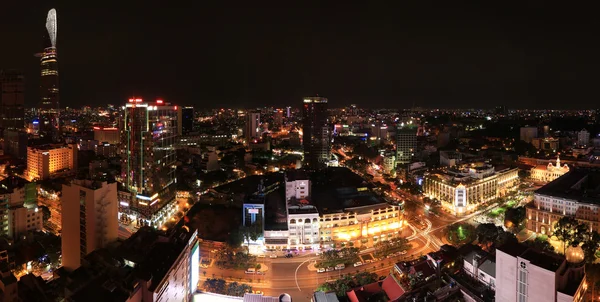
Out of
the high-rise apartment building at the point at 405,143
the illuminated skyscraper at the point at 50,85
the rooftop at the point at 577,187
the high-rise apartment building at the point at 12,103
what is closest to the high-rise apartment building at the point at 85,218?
the rooftop at the point at 577,187

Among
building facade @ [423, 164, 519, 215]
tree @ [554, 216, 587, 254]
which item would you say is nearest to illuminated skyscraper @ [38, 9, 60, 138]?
building facade @ [423, 164, 519, 215]

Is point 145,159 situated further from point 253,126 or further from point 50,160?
point 253,126

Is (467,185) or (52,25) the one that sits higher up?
(52,25)

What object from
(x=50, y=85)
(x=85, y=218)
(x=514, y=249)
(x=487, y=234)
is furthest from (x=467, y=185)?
(x=50, y=85)

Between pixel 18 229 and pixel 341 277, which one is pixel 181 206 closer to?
pixel 18 229

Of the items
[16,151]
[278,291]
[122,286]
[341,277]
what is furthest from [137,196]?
[16,151]
